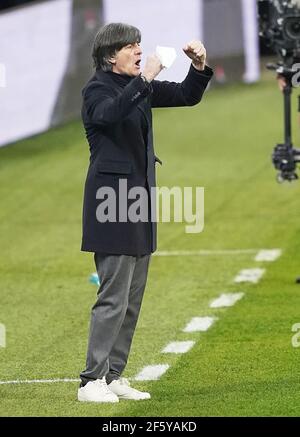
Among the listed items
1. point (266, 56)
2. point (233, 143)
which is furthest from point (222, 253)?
point (266, 56)

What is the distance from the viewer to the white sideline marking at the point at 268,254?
1468 centimetres

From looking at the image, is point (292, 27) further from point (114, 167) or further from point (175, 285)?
point (114, 167)

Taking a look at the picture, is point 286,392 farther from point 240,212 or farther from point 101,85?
point 240,212

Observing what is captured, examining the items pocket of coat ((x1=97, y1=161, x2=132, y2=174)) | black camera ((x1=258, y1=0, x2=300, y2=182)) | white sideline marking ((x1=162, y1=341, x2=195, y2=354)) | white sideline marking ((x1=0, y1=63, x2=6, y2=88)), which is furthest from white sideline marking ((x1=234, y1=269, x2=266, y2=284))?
white sideline marking ((x1=0, y1=63, x2=6, y2=88))

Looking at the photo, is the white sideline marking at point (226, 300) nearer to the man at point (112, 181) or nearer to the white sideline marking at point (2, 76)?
the man at point (112, 181)

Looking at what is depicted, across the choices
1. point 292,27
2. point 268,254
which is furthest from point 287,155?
point 268,254

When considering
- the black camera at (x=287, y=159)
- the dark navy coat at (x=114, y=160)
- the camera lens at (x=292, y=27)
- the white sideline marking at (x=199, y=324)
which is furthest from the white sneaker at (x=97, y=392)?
the camera lens at (x=292, y=27)

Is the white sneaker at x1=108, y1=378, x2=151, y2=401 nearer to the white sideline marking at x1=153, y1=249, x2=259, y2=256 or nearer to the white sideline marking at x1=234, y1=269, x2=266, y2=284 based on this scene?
the white sideline marking at x1=234, y1=269, x2=266, y2=284

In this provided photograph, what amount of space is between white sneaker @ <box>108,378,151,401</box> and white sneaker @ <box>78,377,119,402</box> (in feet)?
0.37

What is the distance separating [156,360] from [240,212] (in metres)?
7.69

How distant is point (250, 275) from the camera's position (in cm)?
1375

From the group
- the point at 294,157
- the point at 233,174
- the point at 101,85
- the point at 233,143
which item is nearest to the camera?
the point at 101,85

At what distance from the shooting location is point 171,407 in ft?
28.4

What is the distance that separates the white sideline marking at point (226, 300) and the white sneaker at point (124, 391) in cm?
341
